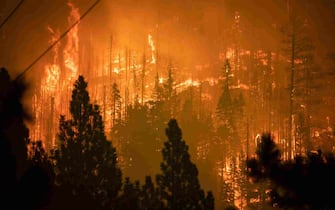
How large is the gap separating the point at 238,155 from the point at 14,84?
5499 cm

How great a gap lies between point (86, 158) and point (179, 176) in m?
4.83

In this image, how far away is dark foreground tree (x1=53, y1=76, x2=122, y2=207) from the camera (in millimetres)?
17347

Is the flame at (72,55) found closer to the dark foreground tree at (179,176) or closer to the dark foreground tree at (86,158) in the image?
the dark foreground tree at (86,158)

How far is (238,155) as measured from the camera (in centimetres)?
5841

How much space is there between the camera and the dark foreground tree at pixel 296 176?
5.93 meters

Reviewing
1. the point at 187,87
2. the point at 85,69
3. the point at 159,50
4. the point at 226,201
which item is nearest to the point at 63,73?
the point at 85,69

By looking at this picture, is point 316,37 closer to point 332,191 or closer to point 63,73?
point 63,73

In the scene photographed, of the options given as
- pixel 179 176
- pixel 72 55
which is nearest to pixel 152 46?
pixel 72 55

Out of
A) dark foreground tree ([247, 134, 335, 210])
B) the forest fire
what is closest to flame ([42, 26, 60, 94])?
the forest fire

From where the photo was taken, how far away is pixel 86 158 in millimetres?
18172

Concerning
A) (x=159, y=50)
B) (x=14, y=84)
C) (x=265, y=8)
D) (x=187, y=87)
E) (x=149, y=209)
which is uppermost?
(x=265, y=8)

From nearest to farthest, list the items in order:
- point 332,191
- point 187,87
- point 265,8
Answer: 1. point 332,191
2. point 187,87
3. point 265,8

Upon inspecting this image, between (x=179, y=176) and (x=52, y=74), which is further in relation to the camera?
(x=52, y=74)

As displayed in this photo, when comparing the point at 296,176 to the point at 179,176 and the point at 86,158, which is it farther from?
the point at 86,158
